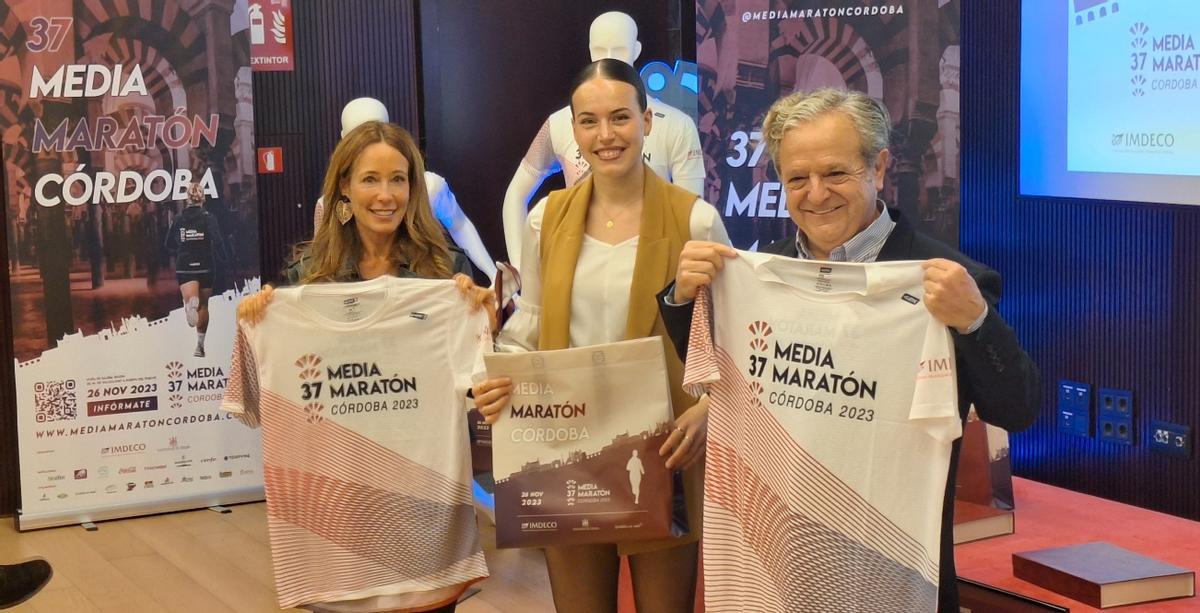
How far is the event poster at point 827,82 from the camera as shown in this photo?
4.68 m

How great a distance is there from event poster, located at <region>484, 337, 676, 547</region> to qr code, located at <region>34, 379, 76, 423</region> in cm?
360

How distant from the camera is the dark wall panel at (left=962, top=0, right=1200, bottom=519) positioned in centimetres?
445

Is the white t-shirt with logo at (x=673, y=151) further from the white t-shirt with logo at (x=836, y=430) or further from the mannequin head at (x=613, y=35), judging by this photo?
the white t-shirt with logo at (x=836, y=430)

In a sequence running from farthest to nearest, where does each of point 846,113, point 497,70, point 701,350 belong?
1. point 497,70
2. point 701,350
3. point 846,113

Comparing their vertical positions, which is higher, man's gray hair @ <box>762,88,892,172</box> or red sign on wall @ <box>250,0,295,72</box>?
red sign on wall @ <box>250,0,295,72</box>

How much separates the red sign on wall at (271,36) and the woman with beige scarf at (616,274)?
3.96m

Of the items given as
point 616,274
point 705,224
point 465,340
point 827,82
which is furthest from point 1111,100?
point 465,340

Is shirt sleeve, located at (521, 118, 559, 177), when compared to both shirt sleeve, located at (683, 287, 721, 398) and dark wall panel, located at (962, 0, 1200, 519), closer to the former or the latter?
dark wall panel, located at (962, 0, 1200, 519)

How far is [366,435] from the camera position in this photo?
2.74m

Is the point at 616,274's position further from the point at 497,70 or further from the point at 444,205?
the point at 497,70

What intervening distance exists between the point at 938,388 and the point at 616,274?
74 cm

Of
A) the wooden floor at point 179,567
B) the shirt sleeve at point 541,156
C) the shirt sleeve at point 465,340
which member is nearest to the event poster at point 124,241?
the wooden floor at point 179,567

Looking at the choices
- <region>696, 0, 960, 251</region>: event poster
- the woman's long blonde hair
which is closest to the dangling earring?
the woman's long blonde hair

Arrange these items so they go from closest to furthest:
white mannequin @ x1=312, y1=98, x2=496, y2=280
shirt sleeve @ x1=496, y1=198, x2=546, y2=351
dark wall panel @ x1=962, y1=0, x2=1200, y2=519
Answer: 1. shirt sleeve @ x1=496, y1=198, x2=546, y2=351
2. dark wall panel @ x1=962, y1=0, x2=1200, y2=519
3. white mannequin @ x1=312, y1=98, x2=496, y2=280
